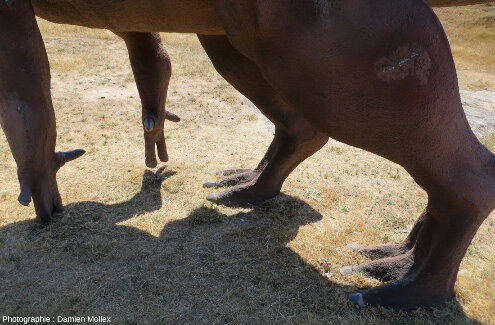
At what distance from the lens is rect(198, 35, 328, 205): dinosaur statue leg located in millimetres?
2537

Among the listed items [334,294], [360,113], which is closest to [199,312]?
[334,294]

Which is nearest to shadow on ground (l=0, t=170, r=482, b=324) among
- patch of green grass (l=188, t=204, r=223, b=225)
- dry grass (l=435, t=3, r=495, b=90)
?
patch of green grass (l=188, t=204, r=223, b=225)

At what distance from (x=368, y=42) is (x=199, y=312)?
129 centimetres

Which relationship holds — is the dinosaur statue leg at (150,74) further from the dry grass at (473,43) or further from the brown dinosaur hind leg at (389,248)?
the dry grass at (473,43)

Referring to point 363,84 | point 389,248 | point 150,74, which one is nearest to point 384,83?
point 363,84

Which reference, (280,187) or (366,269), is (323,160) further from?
(366,269)

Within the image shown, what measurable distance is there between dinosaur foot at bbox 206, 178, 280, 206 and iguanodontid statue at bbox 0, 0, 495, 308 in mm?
1000

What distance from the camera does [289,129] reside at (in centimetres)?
263

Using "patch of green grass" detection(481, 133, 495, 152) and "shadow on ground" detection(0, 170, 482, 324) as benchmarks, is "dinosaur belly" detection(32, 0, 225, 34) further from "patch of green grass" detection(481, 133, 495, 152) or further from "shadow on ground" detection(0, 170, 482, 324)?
"patch of green grass" detection(481, 133, 495, 152)

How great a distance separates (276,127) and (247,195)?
1.65 ft

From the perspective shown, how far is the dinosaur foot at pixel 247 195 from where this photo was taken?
2.88 meters

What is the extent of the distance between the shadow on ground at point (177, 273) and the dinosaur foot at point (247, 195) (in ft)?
0.41

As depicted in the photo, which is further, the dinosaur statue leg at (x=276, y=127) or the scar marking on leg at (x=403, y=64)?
the dinosaur statue leg at (x=276, y=127)

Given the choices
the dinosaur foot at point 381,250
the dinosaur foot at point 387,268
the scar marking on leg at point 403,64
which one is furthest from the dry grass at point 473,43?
the scar marking on leg at point 403,64
